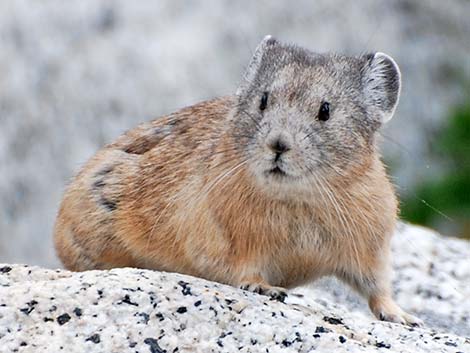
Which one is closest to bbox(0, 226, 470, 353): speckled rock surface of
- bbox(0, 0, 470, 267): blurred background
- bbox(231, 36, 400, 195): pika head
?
bbox(231, 36, 400, 195): pika head

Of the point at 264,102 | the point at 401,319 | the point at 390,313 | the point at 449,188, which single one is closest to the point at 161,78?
the point at 449,188

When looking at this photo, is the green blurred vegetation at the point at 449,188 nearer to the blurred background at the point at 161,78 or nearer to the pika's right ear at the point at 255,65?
the blurred background at the point at 161,78

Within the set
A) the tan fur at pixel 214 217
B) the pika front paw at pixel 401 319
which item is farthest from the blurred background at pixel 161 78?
the pika front paw at pixel 401 319

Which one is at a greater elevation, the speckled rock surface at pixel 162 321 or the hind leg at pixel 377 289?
the speckled rock surface at pixel 162 321

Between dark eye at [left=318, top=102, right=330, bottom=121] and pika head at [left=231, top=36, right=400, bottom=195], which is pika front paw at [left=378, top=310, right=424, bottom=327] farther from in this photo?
dark eye at [left=318, top=102, right=330, bottom=121]

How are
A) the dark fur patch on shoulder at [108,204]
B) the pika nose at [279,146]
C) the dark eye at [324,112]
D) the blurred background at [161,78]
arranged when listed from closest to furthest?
the pika nose at [279,146] < the dark eye at [324,112] < the dark fur patch on shoulder at [108,204] < the blurred background at [161,78]

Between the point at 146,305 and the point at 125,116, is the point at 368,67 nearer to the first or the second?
the point at 146,305

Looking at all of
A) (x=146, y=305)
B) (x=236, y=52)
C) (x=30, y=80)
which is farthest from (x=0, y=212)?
(x=146, y=305)
